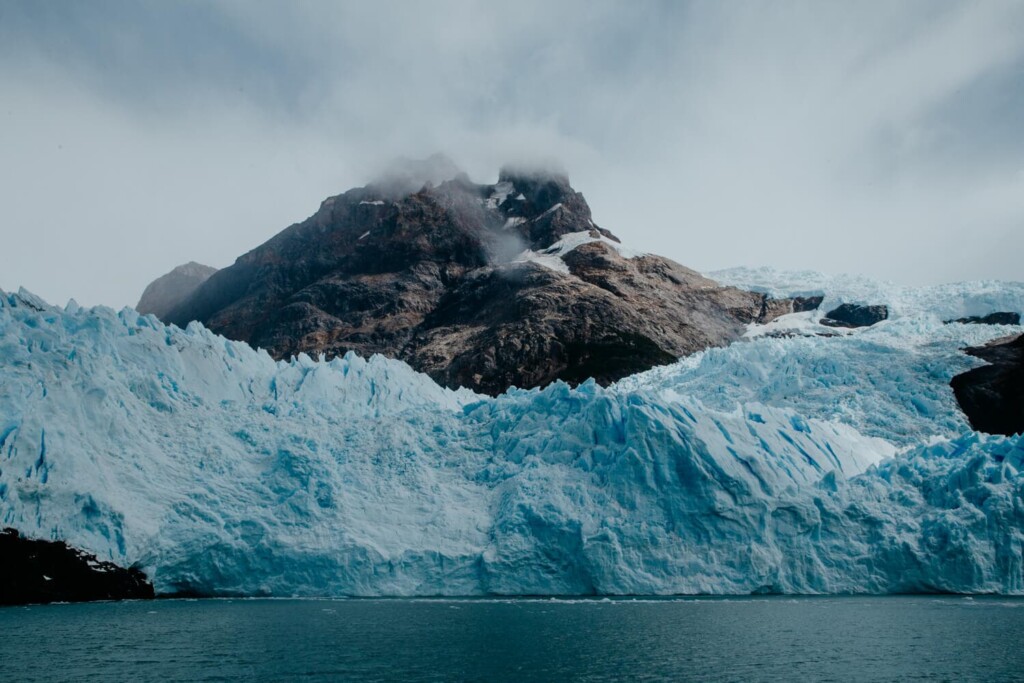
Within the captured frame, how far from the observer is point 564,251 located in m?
74.4

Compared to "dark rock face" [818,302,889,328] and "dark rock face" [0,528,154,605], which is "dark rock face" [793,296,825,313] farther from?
"dark rock face" [0,528,154,605]

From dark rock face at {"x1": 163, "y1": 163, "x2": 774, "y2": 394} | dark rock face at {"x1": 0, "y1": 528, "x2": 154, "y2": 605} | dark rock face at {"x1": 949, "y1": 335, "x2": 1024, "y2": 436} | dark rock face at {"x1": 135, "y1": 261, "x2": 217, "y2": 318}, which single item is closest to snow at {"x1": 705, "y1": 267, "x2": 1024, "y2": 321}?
dark rock face at {"x1": 163, "y1": 163, "x2": 774, "y2": 394}

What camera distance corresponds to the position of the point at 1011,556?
888 inches

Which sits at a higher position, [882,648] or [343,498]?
[343,498]

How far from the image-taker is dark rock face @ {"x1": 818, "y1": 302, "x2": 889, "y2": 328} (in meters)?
62.3

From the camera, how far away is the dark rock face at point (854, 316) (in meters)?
62.3

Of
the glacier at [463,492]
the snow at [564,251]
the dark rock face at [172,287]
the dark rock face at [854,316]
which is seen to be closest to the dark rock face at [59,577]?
the glacier at [463,492]

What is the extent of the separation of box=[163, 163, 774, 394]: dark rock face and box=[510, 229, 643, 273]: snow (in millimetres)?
243

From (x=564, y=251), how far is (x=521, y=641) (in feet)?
196

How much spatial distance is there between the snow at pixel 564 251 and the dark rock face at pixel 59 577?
51.8 m

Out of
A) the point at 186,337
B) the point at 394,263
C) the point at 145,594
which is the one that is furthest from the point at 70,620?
the point at 394,263

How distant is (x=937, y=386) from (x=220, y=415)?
28136 millimetres

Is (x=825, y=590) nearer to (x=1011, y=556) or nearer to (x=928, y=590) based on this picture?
(x=928, y=590)

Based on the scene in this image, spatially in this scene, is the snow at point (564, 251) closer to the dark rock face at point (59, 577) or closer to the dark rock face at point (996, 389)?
the dark rock face at point (996, 389)
